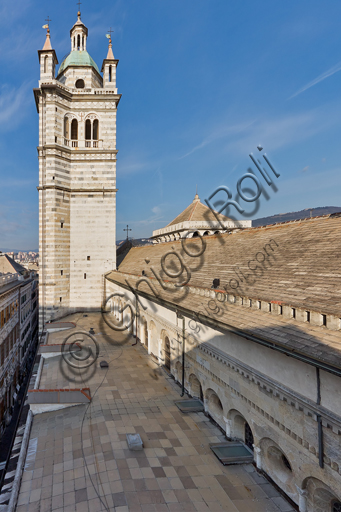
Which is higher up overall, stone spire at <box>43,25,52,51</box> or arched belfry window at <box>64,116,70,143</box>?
stone spire at <box>43,25,52,51</box>

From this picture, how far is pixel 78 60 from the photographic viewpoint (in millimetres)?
36688

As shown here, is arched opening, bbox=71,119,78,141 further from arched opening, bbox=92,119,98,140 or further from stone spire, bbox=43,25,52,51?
stone spire, bbox=43,25,52,51

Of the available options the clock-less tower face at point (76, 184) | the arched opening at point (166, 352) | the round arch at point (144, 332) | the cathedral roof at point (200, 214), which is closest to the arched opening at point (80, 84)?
the clock-less tower face at point (76, 184)

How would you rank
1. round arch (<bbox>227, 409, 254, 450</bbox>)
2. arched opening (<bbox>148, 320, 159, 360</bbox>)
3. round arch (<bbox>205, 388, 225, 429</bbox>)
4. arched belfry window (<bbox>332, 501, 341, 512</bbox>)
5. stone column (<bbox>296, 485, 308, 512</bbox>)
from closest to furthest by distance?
arched belfry window (<bbox>332, 501, 341, 512</bbox>), stone column (<bbox>296, 485, 308, 512</bbox>), round arch (<bbox>227, 409, 254, 450</bbox>), round arch (<bbox>205, 388, 225, 429</bbox>), arched opening (<bbox>148, 320, 159, 360</bbox>)

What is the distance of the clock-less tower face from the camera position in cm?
3356

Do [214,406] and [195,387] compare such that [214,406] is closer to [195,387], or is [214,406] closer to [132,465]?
[195,387]

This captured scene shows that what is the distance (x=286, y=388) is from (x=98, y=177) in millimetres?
33221

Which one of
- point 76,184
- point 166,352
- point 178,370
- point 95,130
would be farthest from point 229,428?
point 95,130

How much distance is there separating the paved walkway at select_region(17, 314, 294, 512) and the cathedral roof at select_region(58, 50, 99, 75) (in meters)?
37.7

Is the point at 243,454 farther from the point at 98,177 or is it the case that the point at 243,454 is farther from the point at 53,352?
the point at 98,177

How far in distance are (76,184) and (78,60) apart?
51.1ft

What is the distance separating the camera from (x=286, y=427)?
768 cm

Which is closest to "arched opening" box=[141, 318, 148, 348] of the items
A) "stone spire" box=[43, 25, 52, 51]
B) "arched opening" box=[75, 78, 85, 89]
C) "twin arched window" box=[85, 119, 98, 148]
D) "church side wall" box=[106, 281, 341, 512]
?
"church side wall" box=[106, 281, 341, 512]

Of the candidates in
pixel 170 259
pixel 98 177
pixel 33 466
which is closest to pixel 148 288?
pixel 170 259
